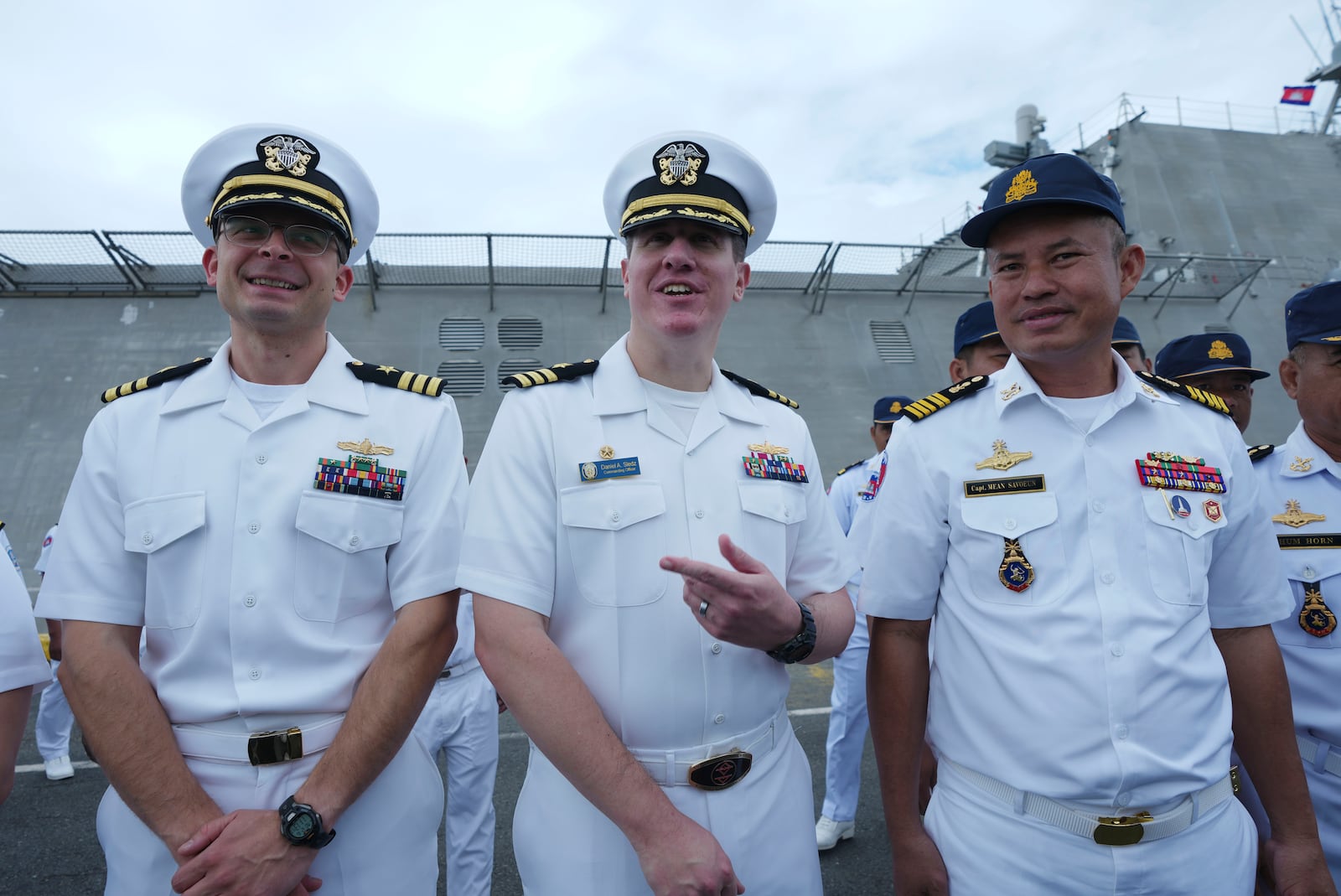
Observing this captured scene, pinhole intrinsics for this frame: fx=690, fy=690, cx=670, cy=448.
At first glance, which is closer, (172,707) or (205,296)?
(172,707)

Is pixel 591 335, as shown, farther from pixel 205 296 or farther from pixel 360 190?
pixel 360 190

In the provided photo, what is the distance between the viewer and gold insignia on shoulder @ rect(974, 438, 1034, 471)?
1.70 m

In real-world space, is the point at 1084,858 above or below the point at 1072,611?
below

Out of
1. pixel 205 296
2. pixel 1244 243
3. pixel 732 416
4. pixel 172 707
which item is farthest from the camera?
pixel 1244 243

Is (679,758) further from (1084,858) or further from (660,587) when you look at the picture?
(1084,858)

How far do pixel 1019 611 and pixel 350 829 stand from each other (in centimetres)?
161

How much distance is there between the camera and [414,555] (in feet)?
5.59

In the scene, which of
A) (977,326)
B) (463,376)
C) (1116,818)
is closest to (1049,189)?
(1116,818)

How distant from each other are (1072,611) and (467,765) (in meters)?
2.80

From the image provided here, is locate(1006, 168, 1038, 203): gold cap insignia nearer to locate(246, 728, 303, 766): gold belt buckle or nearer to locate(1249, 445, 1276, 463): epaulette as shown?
locate(1249, 445, 1276, 463): epaulette

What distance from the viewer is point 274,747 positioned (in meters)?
1.53

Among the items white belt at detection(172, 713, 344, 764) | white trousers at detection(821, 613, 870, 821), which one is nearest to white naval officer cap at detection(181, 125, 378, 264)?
white belt at detection(172, 713, 344, 764)

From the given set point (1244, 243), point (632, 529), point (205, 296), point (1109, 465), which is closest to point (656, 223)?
point (632, 529)

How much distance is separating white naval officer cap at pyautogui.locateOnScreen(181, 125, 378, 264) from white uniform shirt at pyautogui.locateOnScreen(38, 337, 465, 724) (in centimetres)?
45
